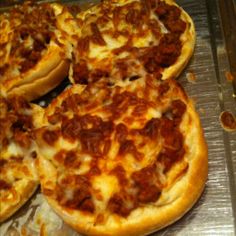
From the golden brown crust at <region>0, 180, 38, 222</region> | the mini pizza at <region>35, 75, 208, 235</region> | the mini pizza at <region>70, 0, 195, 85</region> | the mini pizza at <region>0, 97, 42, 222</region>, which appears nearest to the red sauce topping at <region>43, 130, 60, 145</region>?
the mini pizza at <region>35, 75, 208, 235</region>

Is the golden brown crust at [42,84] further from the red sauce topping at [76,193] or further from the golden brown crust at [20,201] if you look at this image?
the red sauce topping at [76,193]

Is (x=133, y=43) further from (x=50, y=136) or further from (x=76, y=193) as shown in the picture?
(x=76, y=193)

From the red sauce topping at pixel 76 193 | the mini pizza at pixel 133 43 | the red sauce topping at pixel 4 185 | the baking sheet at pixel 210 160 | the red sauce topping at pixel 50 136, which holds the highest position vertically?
the mini pizza at pixel 133 43

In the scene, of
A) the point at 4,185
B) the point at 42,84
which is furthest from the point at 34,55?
the point at 4,185

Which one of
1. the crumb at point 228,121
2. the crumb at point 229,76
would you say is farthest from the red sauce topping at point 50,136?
the crumb at point 229,76

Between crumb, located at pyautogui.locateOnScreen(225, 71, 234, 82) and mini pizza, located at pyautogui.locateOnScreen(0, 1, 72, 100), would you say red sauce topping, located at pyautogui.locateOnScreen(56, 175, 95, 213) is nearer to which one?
mini pizza, located at pyautogui.locateOnScreen(0, 1, 72, 100)

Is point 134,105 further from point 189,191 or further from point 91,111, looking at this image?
point 189,191

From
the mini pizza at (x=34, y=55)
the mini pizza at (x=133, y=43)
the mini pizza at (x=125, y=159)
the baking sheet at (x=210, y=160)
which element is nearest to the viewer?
the mini pizza at (x=125, y=159)
